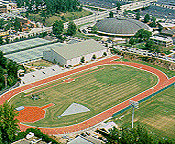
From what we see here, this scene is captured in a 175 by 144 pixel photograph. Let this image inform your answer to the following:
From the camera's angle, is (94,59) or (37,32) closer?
(94,59)

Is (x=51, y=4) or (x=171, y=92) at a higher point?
(x=51, y=4)

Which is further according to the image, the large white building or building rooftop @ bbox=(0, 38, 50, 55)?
building rooftop @ bbox=(0, 38, 50, 55)

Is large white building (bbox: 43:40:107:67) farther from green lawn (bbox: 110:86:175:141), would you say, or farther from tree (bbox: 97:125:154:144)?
tree (bbox: 97:125:154:144)

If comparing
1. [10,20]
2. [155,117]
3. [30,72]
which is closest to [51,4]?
[10,20]

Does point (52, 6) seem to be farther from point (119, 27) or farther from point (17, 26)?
point (119, 27)

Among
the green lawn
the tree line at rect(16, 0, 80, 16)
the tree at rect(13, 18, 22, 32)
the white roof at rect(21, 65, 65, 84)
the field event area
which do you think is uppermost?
the tree line at rect(16, 0, 80, 16)

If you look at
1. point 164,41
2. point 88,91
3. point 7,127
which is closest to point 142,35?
point 164,41

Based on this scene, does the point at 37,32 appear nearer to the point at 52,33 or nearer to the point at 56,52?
the point at 52,33

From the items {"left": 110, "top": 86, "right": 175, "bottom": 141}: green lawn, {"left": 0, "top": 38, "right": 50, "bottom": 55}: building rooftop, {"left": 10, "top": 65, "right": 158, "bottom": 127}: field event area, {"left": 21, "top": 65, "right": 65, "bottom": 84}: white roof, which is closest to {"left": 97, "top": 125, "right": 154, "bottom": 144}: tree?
{"left": 110, "top": 86, "right": 175, "bottom": 141}: green lawn
